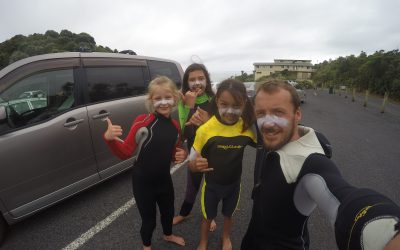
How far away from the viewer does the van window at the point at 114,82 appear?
3.15 metres

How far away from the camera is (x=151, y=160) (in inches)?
79.7

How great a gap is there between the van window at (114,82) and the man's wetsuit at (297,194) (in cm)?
259

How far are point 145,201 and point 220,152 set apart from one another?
814 millimetres

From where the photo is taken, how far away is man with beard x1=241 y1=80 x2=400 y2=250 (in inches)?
31.6

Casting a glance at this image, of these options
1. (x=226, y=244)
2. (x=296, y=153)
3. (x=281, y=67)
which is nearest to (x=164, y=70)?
(x=226, y=244)

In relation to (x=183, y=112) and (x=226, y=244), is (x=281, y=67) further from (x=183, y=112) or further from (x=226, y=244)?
(x=226, y=244)

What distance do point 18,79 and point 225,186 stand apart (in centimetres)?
A: 243

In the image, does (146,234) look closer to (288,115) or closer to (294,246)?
(294,246)

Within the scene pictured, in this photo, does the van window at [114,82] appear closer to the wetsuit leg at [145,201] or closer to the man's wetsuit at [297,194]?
the wetsuit leg at [145,201]

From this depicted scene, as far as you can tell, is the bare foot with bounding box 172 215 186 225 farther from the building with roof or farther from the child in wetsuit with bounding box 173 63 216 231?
the building with roof

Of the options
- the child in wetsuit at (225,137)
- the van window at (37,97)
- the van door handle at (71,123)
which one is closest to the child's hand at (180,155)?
the child in wetsuit at (225,137)

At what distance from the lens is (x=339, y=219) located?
2.83 ft

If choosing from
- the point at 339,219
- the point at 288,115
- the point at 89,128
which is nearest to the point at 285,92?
the point at 288,115

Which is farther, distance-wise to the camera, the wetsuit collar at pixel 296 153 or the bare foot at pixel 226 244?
the bare foot at pixel 226 244
